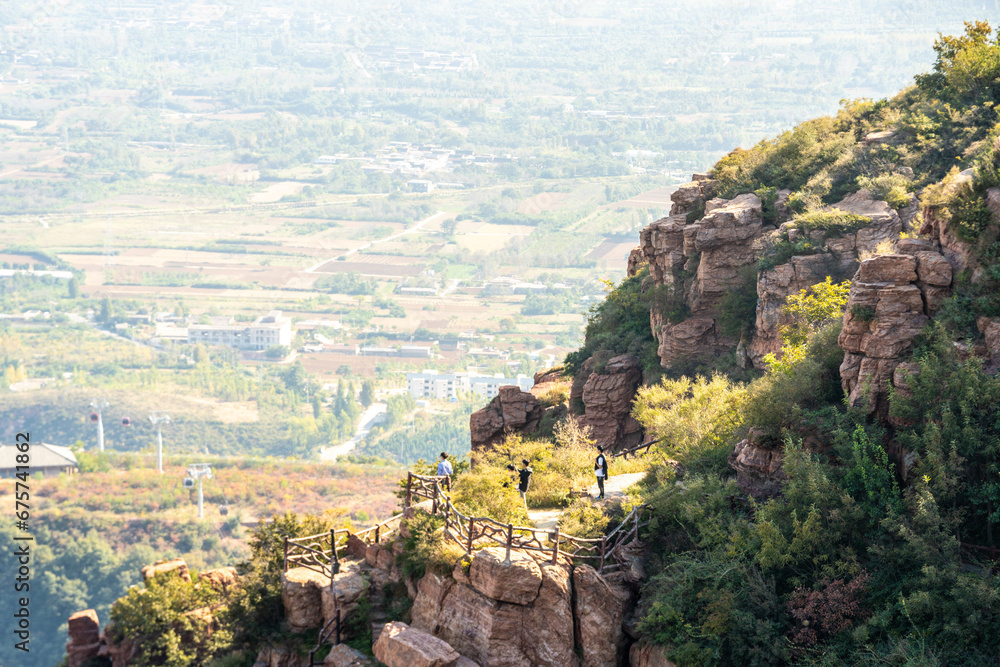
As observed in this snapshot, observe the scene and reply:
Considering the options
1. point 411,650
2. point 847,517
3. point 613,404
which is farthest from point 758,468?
point 613,404

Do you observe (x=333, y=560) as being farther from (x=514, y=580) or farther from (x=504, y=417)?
(x=504, y=417)

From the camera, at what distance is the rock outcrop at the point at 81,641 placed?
4012cm

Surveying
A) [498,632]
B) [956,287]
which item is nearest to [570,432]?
[498,632]

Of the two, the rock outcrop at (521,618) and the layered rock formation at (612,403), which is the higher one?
the layered rock formation at (612,403)

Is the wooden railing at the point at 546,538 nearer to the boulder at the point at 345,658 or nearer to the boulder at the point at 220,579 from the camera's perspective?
the boulder at the point at 345,658

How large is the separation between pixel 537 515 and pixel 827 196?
19.4m

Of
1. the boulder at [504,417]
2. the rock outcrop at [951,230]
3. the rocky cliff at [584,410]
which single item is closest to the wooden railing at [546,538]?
the rock outcrop at [951,230]

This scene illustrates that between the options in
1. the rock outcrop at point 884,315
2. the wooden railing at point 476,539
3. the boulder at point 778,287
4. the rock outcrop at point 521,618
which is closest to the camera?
the rock outcrop at point 521,618

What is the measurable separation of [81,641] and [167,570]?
4315 mm

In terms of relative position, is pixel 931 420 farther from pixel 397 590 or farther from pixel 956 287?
pixel 397 590

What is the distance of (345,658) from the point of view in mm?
29688

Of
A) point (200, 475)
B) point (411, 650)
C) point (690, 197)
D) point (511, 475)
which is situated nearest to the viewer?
point (411, 650)

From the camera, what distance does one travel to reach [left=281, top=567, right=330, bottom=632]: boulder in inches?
1266

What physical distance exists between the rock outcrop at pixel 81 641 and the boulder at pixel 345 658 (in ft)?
46.5
